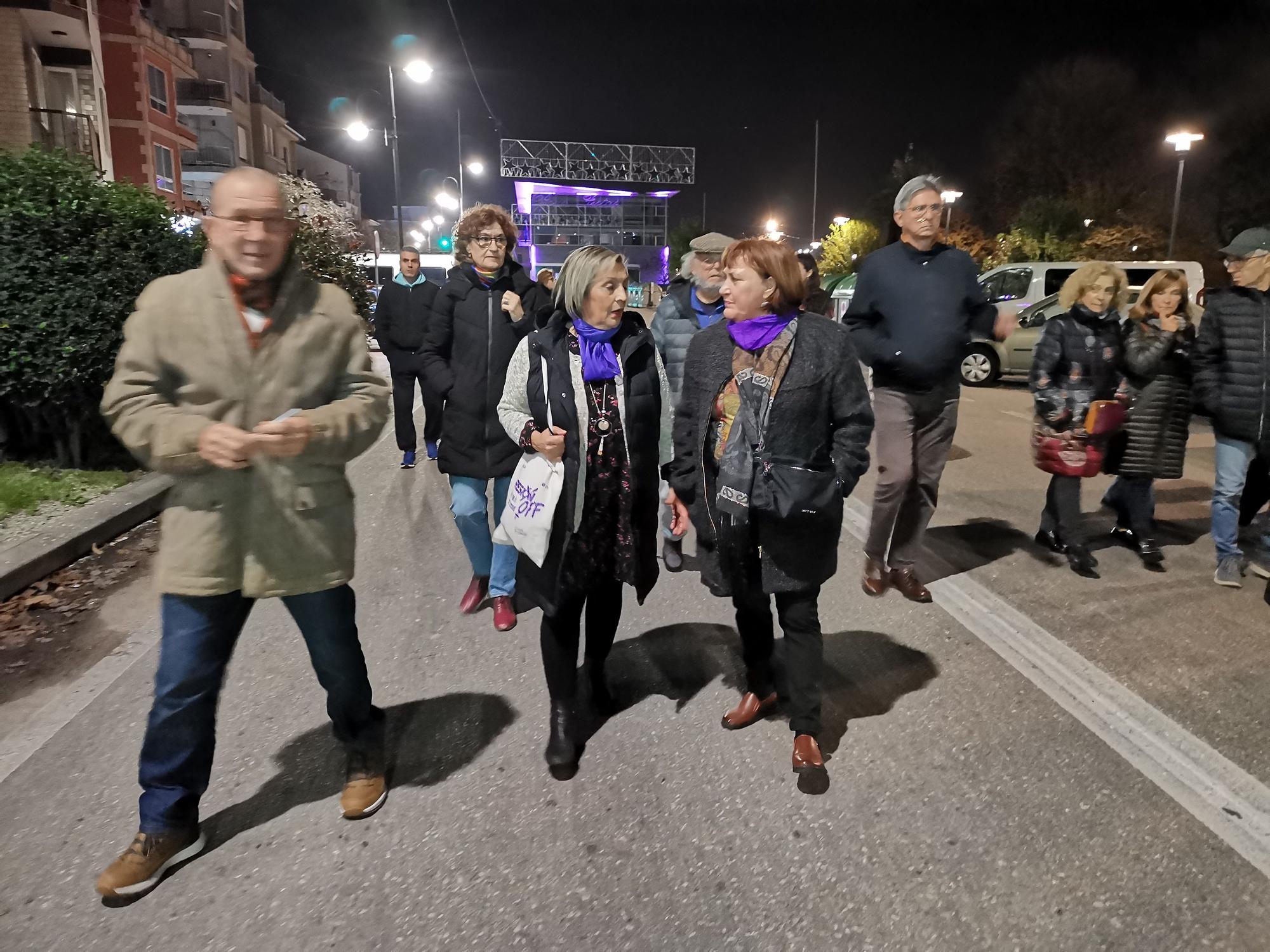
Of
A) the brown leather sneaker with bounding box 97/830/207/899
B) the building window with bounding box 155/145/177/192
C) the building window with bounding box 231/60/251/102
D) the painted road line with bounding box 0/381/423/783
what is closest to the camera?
the brown leather sneaker with bounding box 97/830/207/899

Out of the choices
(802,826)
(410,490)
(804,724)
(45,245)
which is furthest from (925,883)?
(45,245)

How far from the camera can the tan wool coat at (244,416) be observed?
248 centimetres

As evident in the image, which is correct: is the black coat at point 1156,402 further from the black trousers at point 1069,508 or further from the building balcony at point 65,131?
the building balcony at point 65,131

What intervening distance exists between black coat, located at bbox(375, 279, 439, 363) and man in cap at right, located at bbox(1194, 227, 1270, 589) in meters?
6.19

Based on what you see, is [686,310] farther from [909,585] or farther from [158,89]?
[158,89]

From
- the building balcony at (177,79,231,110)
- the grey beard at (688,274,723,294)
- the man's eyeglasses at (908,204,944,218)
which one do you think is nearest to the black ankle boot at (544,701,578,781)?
the grey beard at (688,274,723,294)

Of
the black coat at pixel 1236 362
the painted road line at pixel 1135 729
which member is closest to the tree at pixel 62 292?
the painted road line at pixel 1135 729

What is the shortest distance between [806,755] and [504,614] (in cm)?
202

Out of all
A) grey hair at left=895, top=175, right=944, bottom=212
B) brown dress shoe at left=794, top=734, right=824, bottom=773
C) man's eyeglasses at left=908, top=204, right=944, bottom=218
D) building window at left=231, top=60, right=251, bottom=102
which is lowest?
brown dress shoe at left=794, top=734, right=824, bottom=773

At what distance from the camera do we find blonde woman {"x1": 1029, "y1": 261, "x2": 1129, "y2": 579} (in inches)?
214

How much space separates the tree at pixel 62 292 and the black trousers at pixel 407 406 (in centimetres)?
214

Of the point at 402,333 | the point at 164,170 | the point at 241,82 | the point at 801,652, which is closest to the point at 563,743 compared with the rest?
the point at 801,652

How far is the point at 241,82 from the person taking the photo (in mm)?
45344

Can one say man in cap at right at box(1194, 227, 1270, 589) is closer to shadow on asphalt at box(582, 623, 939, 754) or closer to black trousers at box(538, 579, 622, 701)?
shadow on asphalt at box(582, 623, 939, 754)
